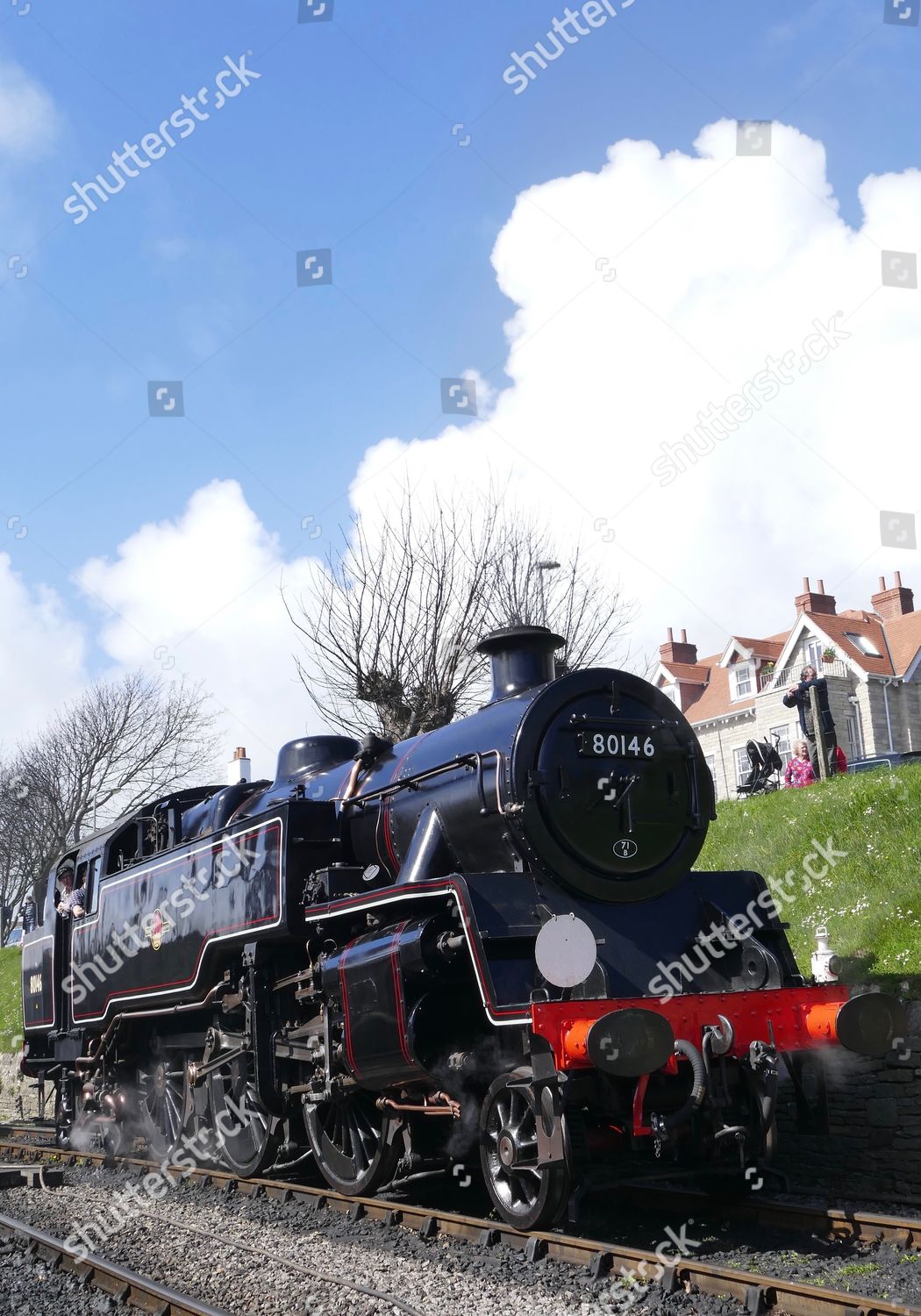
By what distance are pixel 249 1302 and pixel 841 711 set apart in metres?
32.3

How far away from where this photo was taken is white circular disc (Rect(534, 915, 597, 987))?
235 inches

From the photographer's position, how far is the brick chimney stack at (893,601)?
39094 millimetres

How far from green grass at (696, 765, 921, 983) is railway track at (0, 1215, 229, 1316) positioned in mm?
5065

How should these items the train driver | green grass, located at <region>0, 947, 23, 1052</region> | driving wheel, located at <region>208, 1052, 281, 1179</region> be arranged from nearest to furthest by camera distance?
driving wheel, located at <region>208, 1052, 281, 1179</region>
the train driver
green grass, located at <region>0, 947, 23, 1052</region>

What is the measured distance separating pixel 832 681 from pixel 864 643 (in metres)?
2.28

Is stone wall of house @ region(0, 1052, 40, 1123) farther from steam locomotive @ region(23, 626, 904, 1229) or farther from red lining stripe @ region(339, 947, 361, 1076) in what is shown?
red lining stripe @ region(339, 947, 361, 1076)

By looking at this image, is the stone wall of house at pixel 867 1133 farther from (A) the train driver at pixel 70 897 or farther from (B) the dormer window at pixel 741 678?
(B) the dormer window at pixel 741 678

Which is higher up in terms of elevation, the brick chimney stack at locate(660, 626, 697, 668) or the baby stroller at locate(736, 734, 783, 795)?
the brick chimney stack at locate(660, 626, 697, 668)

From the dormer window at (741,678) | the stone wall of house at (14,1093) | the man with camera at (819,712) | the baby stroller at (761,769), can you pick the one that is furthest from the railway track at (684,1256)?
the dormer window at (741,678)

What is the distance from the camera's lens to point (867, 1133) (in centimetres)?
806

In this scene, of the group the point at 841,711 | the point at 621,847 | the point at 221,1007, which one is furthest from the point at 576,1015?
the point at 841,711

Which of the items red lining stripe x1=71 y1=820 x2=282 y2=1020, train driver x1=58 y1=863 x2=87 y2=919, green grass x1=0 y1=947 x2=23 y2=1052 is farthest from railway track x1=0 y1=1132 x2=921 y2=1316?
green grass x1=0 y1=947 x2=23 y2=1052

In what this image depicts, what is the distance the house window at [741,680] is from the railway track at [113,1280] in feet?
111

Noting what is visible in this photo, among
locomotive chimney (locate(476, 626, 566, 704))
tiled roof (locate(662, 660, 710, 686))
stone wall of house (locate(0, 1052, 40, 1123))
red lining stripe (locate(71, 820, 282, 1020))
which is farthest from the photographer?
tiled roof (locate(662, 660, 710, 686))
